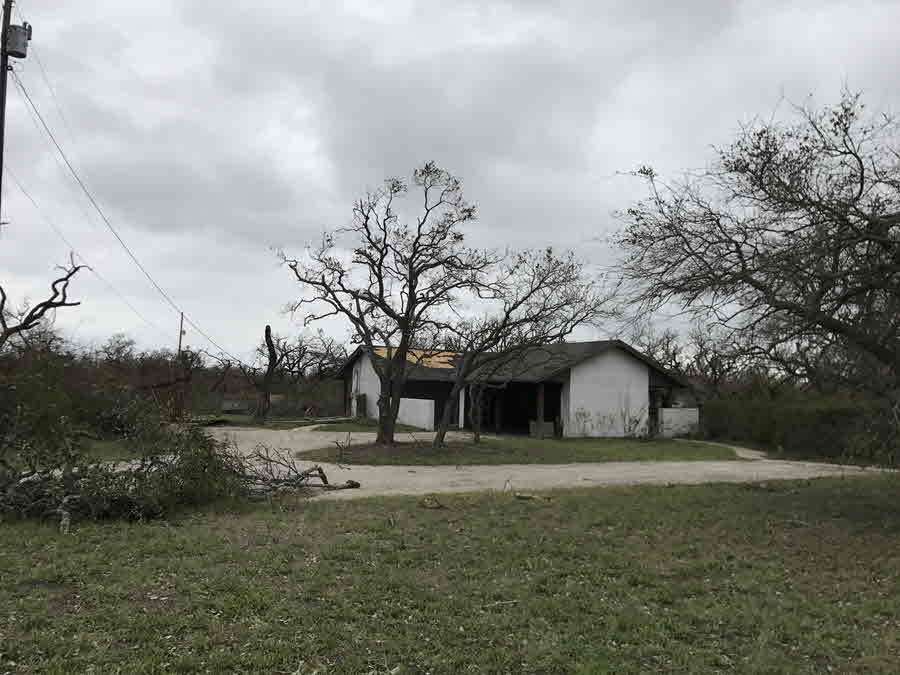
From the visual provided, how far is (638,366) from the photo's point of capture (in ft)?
96.4

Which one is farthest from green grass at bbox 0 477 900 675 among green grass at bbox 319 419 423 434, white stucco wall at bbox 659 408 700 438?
white stucco wall at bbox 659 408 700 438

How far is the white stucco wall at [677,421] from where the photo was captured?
29.0m

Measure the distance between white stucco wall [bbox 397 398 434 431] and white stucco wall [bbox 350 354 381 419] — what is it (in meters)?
2.53

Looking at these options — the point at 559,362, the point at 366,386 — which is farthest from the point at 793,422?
the point at 366,386

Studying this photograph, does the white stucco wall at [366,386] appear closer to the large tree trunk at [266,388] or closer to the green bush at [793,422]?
the large tree trunk at [266,388]

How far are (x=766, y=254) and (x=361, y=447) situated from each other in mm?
14000

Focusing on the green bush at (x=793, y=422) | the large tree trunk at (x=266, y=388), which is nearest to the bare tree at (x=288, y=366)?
the large tree trunk at (x=266, y=388)

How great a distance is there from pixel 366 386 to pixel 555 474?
2350 cm

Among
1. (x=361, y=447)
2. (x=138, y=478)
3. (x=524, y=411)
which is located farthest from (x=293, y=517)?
(x=524, y=411)

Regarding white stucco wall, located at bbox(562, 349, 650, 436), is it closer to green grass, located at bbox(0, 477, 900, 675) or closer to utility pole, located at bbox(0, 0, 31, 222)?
green grass, located at bbox(0, 477, 900, 675)

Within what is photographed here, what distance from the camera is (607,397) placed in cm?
2848

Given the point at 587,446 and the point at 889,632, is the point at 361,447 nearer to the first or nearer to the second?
the point at 587,446

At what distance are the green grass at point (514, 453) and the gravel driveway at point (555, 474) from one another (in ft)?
3.17

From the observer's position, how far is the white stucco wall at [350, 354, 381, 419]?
120 feet
